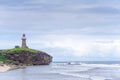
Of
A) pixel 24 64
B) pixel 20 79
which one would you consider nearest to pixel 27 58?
pixel 24 64

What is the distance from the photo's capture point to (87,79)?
84.9 m

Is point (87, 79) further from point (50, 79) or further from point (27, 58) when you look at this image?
point (27, 58)

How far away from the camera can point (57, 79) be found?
84.9 metres

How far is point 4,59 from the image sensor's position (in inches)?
7820

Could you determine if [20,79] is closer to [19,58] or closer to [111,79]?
[111,79]

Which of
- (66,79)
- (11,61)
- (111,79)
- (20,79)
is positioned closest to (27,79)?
(20,79)

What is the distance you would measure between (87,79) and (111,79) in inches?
180

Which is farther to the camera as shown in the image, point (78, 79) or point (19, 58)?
point (19, 58)

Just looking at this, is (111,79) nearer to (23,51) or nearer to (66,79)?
(66,79)

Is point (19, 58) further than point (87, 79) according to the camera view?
Yes

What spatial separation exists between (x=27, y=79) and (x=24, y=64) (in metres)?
114

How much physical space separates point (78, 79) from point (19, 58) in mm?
116994

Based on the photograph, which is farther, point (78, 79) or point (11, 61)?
point (11, 61)

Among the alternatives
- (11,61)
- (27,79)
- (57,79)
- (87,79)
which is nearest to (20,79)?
(27,79)
